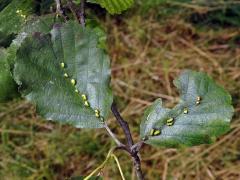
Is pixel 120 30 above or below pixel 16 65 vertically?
below

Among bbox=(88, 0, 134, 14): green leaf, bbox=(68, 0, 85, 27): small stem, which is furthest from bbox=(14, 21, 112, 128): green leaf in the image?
bbox=(88, 0, 134, 14): green leaf

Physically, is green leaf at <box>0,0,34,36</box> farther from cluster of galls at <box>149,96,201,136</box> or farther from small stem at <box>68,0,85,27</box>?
cluster of galls at <box>149,96,201,136</box>

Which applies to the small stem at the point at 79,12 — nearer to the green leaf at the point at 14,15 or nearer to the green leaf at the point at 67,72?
the green leaf at the point at 67,72

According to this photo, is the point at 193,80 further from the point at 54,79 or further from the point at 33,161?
the point at 33,161

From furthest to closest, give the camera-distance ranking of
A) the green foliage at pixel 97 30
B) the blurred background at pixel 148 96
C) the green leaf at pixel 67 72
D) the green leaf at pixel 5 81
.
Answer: the blurred background at pixel 148 96 < the green foliage at pixel 97 30 < the green leaf at pixel 5 81 < the green leaf at pixel 67 72

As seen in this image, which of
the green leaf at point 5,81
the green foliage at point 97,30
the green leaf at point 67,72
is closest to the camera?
the green leaf at point 67,72

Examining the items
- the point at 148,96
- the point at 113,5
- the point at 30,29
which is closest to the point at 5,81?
the point at 30,29

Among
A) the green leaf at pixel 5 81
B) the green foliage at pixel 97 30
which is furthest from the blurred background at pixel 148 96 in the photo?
the green leaf at pixel 5 81

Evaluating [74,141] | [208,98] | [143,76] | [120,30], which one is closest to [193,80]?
[208,98]
